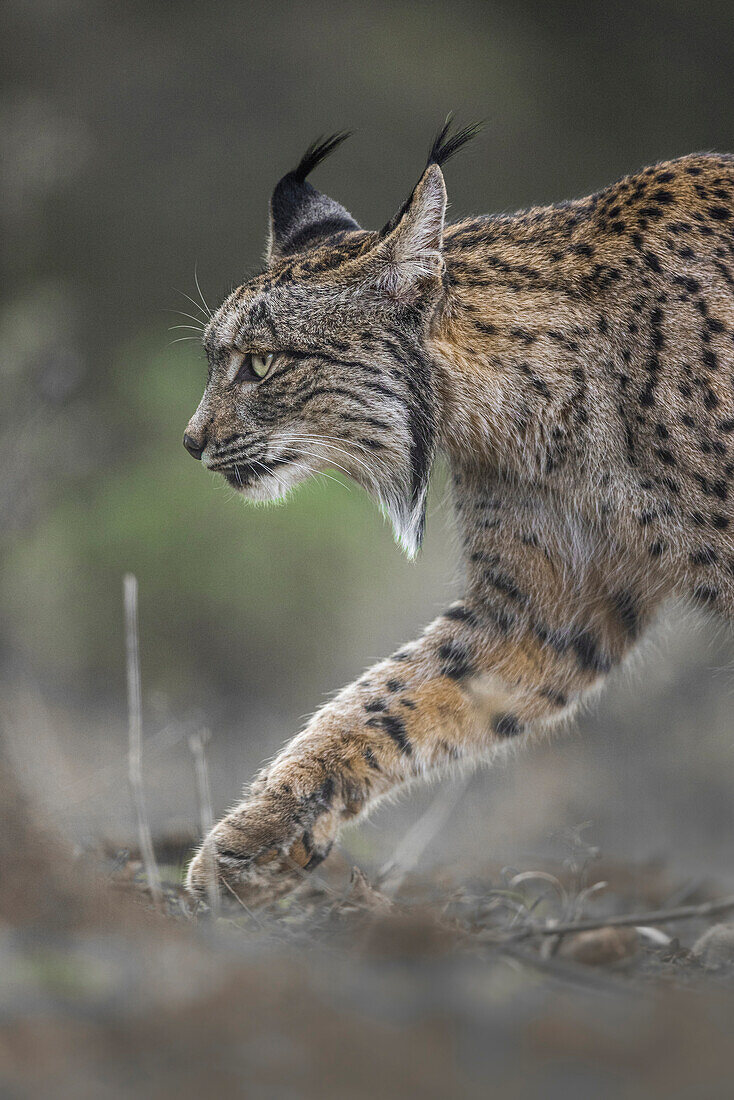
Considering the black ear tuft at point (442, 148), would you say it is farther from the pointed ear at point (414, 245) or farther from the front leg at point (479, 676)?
the front leg at point (479, 676)

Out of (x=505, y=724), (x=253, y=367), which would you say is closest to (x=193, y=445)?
(x=253, y=367)

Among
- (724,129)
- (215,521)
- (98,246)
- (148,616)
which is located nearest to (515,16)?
(724,129)

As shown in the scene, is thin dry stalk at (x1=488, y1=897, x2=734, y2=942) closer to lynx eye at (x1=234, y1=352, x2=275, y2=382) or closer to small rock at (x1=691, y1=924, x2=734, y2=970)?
small rock at (x1=691, y1=924, x2=734, y2=970)

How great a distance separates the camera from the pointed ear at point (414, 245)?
8.24 feet

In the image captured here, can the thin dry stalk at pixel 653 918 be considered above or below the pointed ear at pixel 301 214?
below

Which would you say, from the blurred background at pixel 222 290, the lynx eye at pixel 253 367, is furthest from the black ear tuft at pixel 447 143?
the blurred background at pixel 222 290

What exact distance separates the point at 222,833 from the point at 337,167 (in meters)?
3.95

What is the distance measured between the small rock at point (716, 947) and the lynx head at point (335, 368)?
51.1 inches

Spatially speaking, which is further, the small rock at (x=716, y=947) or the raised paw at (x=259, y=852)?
the raised paw at (x=259, y=852)

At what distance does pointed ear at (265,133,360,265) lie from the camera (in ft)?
10.0

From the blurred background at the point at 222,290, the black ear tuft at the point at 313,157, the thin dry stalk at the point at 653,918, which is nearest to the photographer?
the thin dry stalk at the point at 653,918

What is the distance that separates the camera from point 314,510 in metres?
5.88

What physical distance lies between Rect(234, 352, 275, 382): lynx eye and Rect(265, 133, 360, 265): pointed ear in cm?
42

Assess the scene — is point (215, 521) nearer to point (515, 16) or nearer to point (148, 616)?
point (148, 616)
